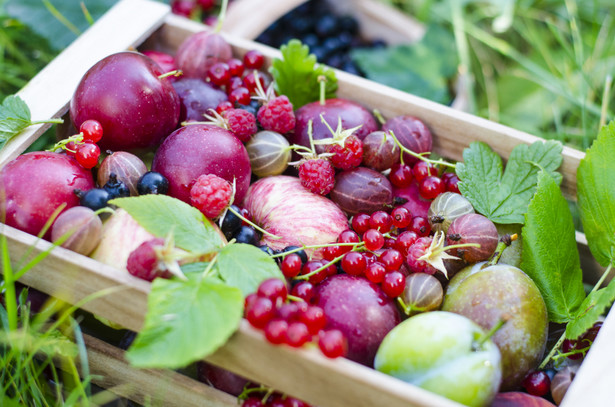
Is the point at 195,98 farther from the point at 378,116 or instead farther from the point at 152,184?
the point at 378,116

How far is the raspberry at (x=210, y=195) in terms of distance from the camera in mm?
849

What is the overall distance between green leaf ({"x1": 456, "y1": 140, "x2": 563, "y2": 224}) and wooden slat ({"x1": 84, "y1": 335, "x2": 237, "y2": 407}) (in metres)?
0.54

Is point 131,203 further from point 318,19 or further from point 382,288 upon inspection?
point 318,19

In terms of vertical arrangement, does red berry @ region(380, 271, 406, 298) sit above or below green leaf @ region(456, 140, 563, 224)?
below

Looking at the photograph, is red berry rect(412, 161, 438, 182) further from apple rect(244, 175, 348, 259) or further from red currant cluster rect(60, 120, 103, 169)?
red currant cluster rect(60, 120, 103, 169)

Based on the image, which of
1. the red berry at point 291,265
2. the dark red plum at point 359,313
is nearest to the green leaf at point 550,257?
the dark red plum at point 359,313

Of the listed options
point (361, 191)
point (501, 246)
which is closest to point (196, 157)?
point (361, 191)

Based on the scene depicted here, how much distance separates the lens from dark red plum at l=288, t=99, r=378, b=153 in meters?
1.04

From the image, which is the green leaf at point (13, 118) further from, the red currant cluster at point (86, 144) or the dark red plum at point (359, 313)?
the dark red plum at point (359, 313)

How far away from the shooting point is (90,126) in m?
0.91

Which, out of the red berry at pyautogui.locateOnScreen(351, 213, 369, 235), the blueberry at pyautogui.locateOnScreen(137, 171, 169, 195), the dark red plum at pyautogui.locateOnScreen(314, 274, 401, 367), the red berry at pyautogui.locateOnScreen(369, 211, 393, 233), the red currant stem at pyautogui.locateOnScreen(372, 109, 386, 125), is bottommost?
the dark red plum at pyautogui.locateOnScreen(314, 274, 401, 367)

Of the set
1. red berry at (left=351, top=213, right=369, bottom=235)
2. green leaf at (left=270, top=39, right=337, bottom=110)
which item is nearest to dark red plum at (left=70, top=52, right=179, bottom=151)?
green leaf at (left=270, top=39, right=337, bottom=110)

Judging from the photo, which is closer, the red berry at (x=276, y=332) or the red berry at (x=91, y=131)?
the red berry at (x=276, y=332)

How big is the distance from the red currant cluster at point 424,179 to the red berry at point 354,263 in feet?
0.70
